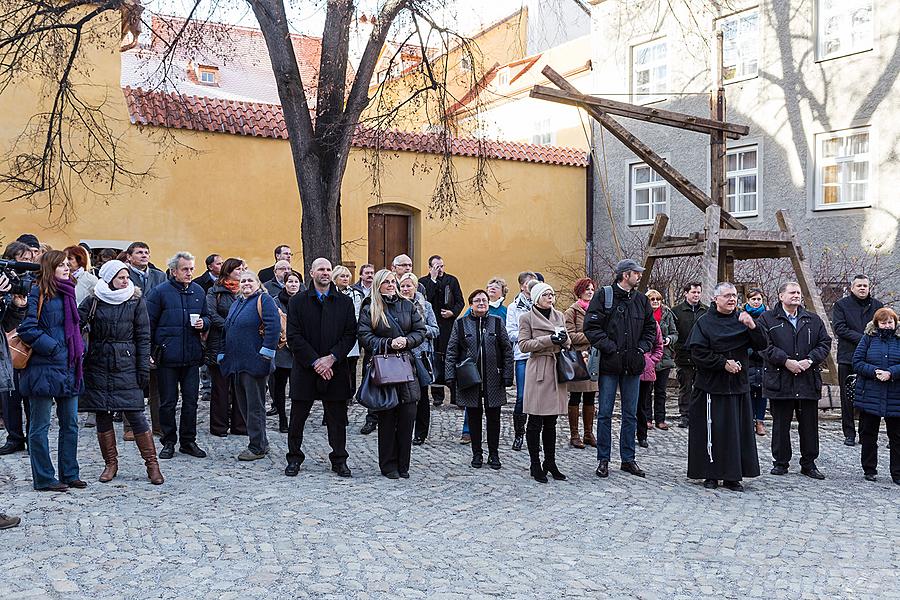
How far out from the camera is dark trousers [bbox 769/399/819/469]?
27.5 feet

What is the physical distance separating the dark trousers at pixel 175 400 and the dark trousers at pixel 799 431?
5426mm

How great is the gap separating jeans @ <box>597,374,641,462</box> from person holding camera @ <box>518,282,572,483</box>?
47cm

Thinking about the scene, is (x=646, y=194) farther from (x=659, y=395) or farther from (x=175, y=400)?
(x=175, y=400)

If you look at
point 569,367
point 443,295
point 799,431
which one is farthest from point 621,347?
point 443,295

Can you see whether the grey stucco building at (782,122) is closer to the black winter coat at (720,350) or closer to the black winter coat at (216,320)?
the black winter coat at (720,350)

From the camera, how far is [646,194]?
22.3 metres

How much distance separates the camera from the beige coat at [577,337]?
9.23m

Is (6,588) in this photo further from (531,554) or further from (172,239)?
(172,239)

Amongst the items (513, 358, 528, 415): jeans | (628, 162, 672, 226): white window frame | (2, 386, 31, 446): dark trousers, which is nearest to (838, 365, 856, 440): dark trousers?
(513, 358, 528, 415): jeans

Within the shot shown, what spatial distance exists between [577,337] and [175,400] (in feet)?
13.2

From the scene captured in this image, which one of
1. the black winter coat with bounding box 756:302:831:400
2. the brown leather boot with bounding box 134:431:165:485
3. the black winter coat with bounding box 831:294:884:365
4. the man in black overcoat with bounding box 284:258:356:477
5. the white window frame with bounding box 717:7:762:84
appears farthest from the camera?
the white window frame with bounding box 717:7:762:84

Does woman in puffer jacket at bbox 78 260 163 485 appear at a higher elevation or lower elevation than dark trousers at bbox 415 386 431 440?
higher

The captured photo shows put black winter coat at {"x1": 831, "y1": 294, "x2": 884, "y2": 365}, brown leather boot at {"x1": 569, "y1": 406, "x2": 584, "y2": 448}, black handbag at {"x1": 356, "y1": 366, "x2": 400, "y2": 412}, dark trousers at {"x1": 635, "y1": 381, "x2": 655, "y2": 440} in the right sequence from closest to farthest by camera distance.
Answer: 1. black handbag at {"x1": 356, "y1": 366, "x2": 400, "y2": 412}
2. brown leather boot at {"x1": 569, "y1": 406, "x2": 584, "y2": 448}
3. dark trousers at {"x1": 635, "y1": 381, "x2": 655, "y2": 440}
4. black winter coat at {"x1": 831, "y1": 294, "x2": 884, "y2": 365}

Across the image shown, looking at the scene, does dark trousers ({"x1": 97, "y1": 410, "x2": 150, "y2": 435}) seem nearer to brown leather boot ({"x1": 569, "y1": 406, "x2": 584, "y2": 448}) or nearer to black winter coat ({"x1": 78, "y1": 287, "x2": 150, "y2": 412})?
black winter coat ({"x1": 78, "y1": 287, "x2": 150, "y2": 412})
